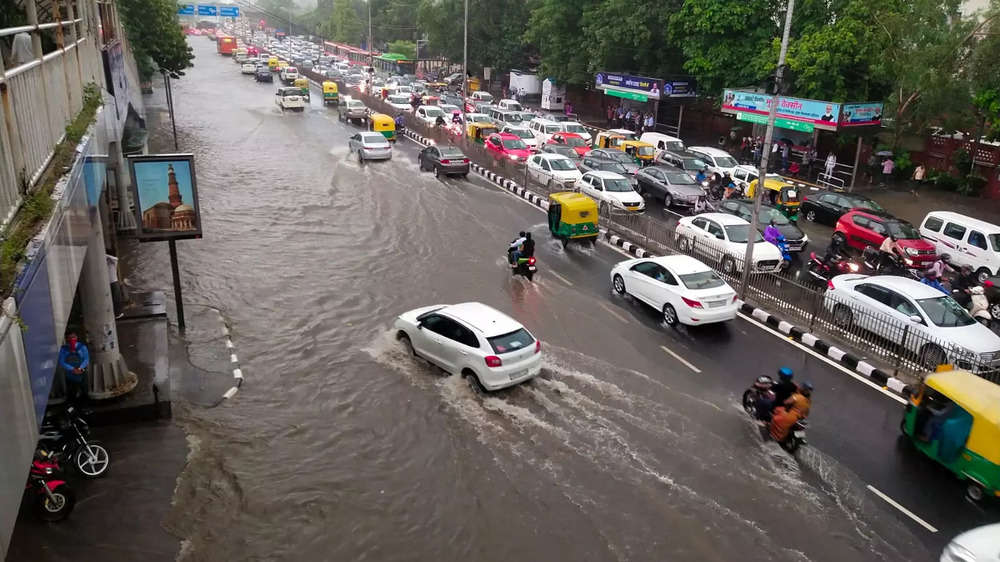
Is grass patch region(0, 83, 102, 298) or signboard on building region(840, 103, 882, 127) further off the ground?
grass patch region(0, 83, 102, 298)

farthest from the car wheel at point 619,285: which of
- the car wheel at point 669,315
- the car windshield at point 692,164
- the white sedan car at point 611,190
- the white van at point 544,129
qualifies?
the white van at point 544,129

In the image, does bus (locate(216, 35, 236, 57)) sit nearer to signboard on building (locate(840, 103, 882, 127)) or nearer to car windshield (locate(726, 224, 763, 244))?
signboard on building (locate(840, 103, 882, 127))

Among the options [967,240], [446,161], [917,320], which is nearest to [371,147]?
[446,161]

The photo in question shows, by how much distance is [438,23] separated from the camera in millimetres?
72562

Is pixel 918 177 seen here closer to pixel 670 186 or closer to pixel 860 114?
pixel 860 114

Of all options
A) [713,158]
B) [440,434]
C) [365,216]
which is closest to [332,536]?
[440,434]

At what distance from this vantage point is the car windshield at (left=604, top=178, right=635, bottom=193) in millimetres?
24922

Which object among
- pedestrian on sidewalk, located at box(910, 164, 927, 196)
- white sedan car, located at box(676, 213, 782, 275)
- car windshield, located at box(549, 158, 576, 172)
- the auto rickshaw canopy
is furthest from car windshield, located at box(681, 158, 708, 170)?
the auto rickshaw canopy

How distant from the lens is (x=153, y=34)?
133ft

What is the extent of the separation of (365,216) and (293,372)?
1256 centimetres

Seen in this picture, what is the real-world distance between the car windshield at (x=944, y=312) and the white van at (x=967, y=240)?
458cm

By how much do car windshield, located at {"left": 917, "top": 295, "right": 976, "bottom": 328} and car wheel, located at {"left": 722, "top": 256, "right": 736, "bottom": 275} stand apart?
4968mm

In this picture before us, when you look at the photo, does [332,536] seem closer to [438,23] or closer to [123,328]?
[123,328]

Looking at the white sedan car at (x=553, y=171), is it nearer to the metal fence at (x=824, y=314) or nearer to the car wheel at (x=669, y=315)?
the metal fence at (x=824, y=314)
